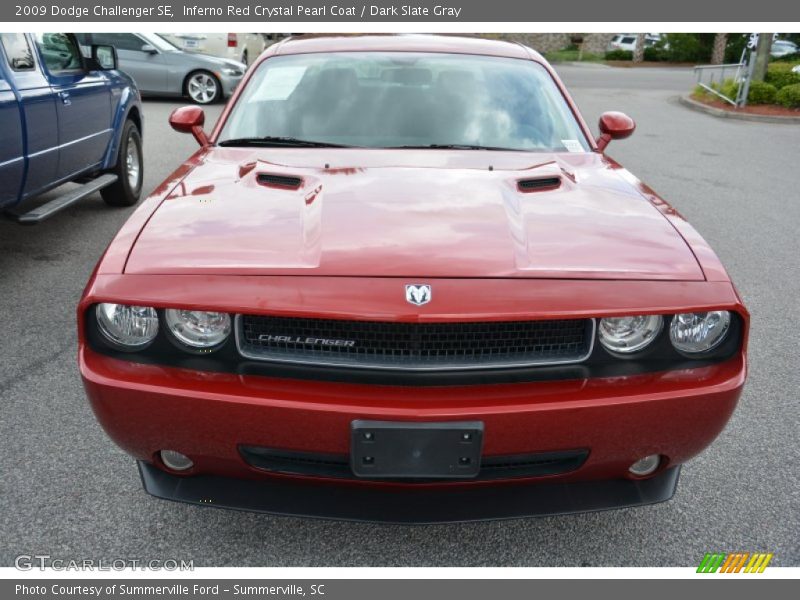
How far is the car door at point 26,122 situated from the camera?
441cm

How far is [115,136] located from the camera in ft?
20.7

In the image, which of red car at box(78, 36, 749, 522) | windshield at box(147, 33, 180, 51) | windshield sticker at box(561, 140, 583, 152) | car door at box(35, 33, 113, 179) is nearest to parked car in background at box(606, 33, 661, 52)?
windshield at box(147, 33, 180, 51)

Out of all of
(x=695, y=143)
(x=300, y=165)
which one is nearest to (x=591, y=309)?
(x=300, y=165)

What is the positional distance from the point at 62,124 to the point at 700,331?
4576mm

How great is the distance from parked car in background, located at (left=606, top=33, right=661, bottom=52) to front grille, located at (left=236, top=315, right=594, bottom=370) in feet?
149

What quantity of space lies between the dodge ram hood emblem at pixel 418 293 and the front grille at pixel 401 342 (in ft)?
0.27

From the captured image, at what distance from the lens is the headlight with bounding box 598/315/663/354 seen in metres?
2.09

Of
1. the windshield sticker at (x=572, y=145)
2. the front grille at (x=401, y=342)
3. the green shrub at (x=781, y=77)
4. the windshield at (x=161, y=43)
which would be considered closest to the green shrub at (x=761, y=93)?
the green shrub at (x=781, y=77)

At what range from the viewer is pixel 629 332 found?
2.11m

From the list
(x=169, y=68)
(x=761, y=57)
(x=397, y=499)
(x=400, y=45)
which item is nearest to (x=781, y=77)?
(x=761, y=57)

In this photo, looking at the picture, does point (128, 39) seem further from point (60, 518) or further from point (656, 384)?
point (656, 384)

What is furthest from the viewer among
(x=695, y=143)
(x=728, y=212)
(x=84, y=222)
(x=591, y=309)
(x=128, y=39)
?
(x=128, y=39)
